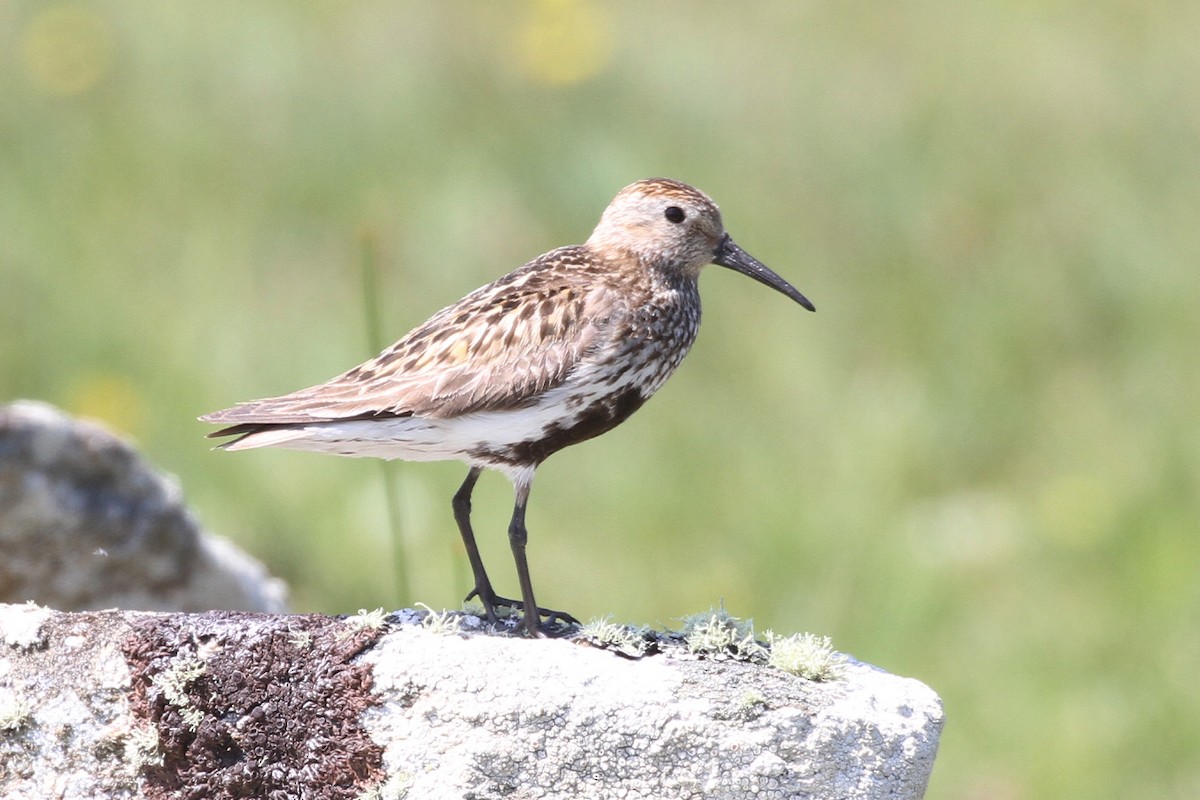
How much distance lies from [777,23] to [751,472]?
5.04 meters

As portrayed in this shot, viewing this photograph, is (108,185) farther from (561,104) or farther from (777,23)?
(777,23)

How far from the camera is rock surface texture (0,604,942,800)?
4086 millimetres

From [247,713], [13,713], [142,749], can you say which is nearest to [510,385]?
[247,713]

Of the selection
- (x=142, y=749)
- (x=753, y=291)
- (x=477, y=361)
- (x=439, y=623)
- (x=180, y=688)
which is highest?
(x=753, y=291)

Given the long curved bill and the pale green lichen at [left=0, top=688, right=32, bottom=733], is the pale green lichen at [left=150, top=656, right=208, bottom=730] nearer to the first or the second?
the pale green lichen at [left=0, top=688, right=32, bottom=733]

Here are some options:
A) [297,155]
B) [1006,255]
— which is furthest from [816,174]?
[297,155]

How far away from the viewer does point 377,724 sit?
415cm

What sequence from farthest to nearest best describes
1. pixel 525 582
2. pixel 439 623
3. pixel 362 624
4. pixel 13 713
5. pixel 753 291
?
pixel 753 291, pixel 525 582, pixel 439 623, pixel 362 624, pixel 13 713

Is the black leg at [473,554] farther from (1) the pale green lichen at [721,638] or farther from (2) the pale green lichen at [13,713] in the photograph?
(2) the pale green lichen at [13,713]

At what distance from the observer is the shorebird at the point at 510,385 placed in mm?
4980

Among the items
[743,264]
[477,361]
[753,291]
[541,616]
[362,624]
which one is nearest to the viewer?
[362,624]

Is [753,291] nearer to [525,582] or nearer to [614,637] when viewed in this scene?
[525,582]

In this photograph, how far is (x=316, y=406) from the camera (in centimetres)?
498

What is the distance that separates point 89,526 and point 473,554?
1.96 metres
